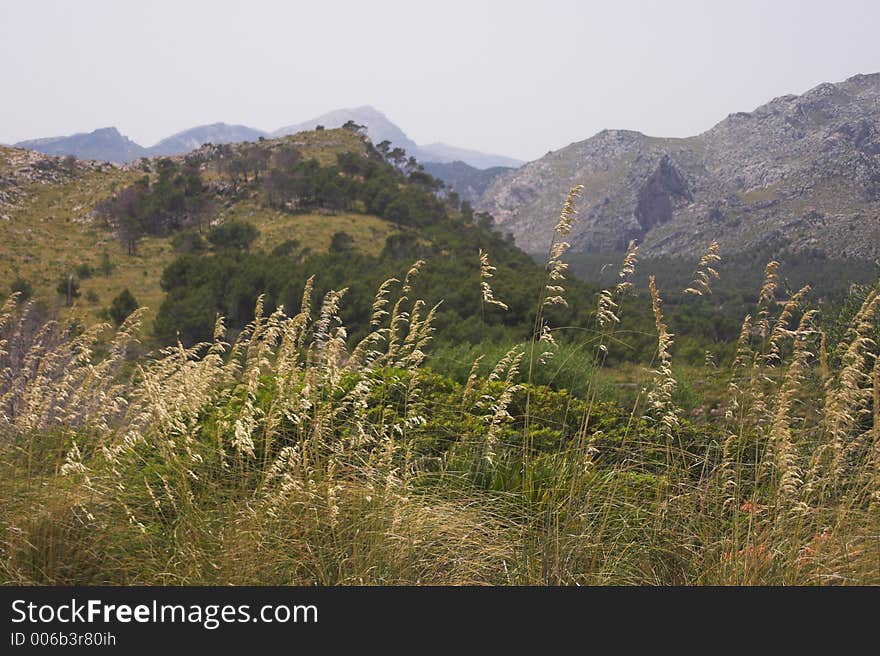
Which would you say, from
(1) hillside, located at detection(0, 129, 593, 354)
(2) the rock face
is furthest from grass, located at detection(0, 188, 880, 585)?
(2) the rock face

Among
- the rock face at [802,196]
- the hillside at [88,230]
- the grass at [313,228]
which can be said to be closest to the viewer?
the hillside at [88,230]

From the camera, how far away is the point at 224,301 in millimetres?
32688

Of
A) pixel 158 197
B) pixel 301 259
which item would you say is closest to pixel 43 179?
pixel 158 197

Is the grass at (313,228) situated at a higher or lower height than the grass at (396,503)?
higher

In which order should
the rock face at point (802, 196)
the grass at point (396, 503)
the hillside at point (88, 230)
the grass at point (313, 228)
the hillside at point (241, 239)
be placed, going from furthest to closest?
the rock face at point (802, 196) → the grass at point (313, 228) → the hillside at point (88, 230) → the hillside at point (241, 239) → the grass at point (396, 503)

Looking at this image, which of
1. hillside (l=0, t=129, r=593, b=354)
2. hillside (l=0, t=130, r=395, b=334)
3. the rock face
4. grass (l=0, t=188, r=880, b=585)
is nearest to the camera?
grass (l=0, t=188, r=880, b=585)

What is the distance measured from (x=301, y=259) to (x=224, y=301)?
1394 cm

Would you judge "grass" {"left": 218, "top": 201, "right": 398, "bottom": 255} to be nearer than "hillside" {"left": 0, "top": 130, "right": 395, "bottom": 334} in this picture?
No

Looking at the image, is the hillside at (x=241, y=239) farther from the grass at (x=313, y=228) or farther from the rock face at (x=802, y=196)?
the rock face at (x=802, y=196)

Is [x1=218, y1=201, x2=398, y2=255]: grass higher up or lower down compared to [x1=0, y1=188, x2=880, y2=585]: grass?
higher up

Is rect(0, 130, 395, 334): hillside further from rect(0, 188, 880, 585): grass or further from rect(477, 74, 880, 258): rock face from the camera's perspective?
rect(477, 74, 880, 258): rock face

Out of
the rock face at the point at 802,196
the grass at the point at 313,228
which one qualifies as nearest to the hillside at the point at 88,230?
the grass at the point at 313,228

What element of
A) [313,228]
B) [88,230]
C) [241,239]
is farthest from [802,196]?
[88,230]
